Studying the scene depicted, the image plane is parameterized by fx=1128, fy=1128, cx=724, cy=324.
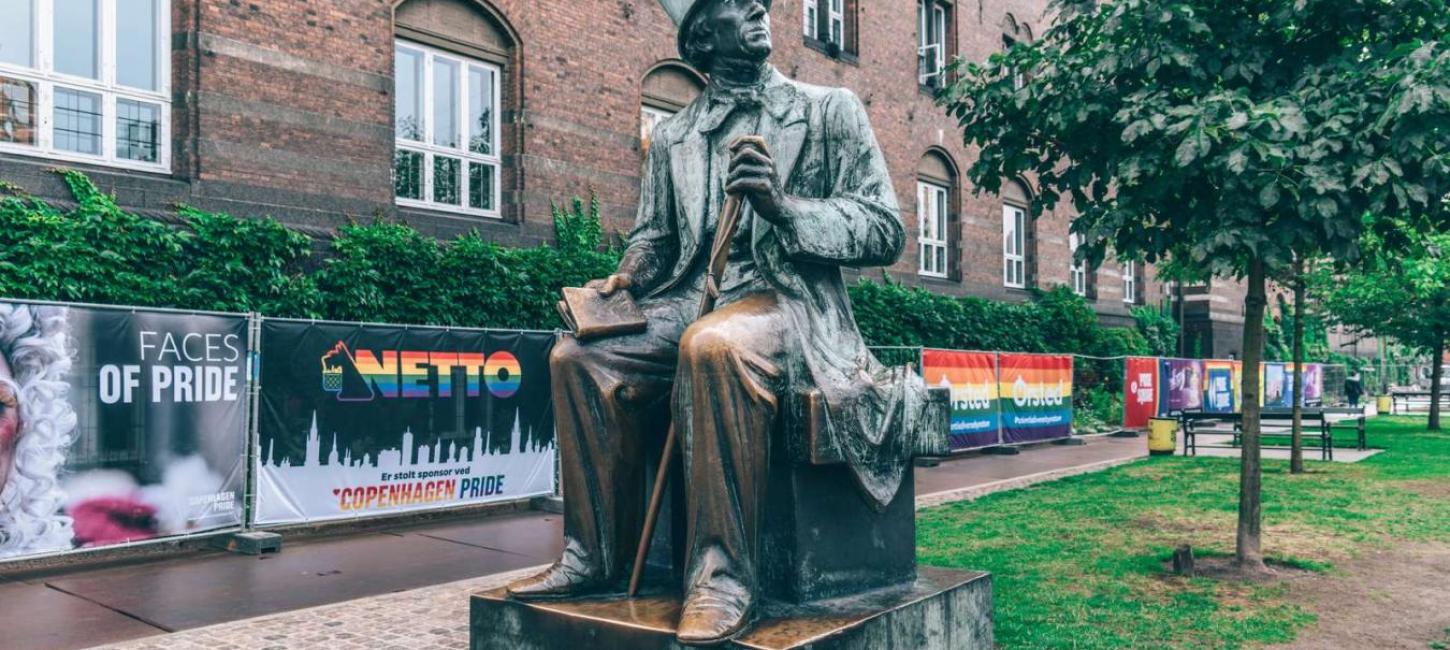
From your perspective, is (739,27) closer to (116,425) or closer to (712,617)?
(712,617)

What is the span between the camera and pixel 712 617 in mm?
3219

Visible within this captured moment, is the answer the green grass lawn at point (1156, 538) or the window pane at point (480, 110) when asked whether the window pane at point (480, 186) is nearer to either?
the window pane at point (480, 110)

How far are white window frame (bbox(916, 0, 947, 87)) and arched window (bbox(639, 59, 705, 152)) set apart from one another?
27.4ft

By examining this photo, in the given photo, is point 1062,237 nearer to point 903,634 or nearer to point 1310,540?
point 1310,540

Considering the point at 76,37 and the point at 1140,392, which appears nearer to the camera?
the point at 76,37

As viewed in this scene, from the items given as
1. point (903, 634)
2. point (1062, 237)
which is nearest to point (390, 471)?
point (903, 634)

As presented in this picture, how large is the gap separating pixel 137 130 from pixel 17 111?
1152mm

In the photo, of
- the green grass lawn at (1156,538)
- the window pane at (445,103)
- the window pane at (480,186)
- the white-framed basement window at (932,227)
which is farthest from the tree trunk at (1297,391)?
the window pane at (445,103)

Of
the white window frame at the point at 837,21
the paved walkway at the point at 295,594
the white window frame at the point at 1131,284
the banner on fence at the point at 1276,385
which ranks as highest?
the white window frame at the point at 837,21

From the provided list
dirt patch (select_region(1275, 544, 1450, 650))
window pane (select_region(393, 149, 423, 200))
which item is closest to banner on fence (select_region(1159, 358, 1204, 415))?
dirt patch (select_region(1275, 544, 1450, 650))

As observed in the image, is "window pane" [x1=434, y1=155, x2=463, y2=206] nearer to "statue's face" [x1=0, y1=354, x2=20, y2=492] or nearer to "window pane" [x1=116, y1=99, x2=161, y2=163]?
"window pane" [x1=116, y1=99, x2=161, y2=163]

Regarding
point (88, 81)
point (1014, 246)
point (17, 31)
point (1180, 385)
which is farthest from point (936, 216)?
point (17, 31)

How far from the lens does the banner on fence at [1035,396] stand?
1925cm

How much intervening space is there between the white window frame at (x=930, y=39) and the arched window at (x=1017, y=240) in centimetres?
429
